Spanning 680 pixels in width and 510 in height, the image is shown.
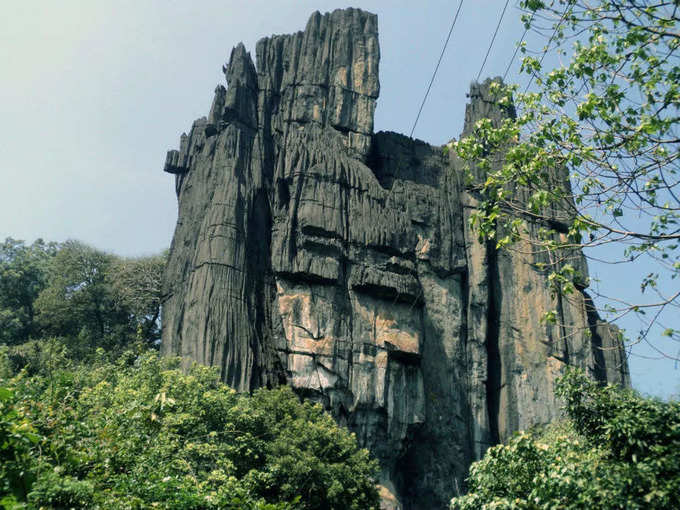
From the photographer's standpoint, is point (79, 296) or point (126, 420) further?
point (79, 296)

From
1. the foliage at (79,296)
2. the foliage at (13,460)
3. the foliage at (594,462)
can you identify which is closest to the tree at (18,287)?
the foliage at (79,296)

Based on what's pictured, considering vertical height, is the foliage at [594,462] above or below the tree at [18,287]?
below

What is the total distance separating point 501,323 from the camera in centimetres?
3184

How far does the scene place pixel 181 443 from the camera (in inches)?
722

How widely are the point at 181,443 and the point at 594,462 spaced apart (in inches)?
405

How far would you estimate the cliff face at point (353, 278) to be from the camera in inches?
1027

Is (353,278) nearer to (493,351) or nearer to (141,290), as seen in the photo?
(493,351)

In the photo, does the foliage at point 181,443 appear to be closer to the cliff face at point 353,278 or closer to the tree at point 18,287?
the cliff face at point 353,278

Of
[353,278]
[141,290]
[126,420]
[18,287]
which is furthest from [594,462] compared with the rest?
[18,287]

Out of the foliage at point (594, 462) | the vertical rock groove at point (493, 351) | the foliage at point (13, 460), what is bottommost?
the foliage at point (13, 460)

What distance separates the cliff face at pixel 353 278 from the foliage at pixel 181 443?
280 centimetres

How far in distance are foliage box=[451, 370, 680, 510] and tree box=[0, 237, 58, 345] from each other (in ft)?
81.4

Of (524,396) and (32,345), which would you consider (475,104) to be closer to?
(524,396)

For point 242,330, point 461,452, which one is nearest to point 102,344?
point 242,330
